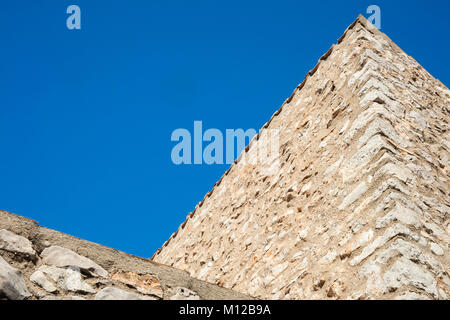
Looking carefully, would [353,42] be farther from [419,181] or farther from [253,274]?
[253,274]

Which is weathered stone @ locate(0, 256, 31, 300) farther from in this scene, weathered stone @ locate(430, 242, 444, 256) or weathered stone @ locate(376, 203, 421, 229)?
weathered stone @ locate(430, 242, 444, 256)

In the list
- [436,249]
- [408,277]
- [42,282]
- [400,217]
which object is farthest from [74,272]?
[436,249]

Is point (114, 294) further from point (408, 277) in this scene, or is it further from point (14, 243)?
Answer: point (408, 277)

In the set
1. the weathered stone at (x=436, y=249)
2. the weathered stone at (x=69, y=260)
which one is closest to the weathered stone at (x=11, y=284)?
the weathered stone at (x=69, y=260)

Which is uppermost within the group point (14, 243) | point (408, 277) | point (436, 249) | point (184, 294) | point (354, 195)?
point (354, 195)

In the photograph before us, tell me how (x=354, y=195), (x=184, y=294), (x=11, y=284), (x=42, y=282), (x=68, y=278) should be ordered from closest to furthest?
(x=11, y=284)
(x=42, y=282)
(x=68, y=278)
(x=184, y=294)
(x=354, y=195)

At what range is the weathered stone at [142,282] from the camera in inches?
119

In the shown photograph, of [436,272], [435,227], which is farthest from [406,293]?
[435,227]

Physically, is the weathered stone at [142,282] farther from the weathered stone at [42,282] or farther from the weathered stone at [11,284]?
the weathered stone at [11,284]

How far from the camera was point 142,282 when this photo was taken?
3.12 m

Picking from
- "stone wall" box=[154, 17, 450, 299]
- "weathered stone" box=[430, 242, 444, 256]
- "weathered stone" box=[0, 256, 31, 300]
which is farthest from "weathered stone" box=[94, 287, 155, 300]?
"weathered stone" box=[430, 242, 444, 256]

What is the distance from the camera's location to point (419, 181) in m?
3.59

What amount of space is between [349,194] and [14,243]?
2.66 m
